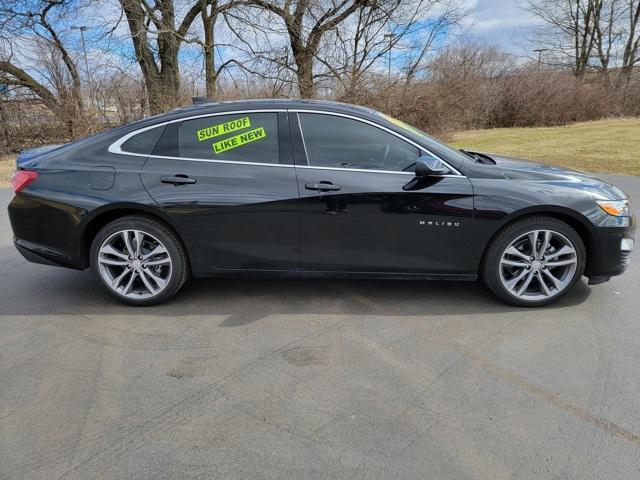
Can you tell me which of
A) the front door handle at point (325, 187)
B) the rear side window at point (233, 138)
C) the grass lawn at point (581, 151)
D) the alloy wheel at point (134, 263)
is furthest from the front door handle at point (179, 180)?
the grass lawn at point (581, 151)

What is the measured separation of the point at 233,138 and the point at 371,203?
1.20m

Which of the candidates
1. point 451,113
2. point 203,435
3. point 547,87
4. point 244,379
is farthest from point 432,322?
point 547,87

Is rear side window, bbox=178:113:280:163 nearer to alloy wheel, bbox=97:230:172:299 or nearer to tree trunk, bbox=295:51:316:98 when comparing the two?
alloy wheel, bbox=97:230:172:299

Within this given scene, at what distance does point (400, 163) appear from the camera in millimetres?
3631

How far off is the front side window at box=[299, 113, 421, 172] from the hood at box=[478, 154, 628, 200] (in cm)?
81

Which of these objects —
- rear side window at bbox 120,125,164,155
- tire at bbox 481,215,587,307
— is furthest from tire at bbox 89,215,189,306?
tire at bbox 481,215,587,307

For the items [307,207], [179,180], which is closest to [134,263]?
[179,180]

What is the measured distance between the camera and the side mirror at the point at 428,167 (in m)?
3.44

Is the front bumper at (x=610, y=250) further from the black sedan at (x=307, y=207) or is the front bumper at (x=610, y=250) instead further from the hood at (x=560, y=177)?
the hood at (x=560, y=177)

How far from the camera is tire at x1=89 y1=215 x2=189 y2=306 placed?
3.73m

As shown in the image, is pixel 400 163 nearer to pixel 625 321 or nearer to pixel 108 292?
pixel 625 321

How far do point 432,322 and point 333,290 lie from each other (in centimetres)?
96

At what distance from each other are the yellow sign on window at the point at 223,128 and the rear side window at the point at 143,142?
1.14 ft

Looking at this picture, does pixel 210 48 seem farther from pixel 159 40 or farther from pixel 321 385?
pixel 321 385
